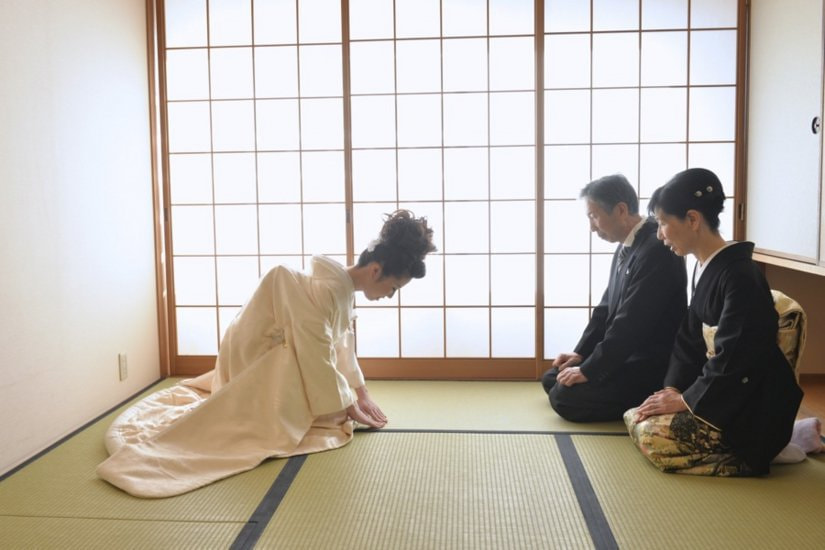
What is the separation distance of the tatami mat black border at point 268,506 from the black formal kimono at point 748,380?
157 centimetres

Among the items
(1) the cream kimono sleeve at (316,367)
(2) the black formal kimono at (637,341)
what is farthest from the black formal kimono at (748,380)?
(1) the cream kimono sleeve at (316,367)

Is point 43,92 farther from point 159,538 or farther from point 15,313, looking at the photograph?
point 159,538

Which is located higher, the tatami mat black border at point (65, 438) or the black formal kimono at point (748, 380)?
the black formal kimono at point (748, 380)

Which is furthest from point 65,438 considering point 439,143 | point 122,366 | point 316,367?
point 439,143

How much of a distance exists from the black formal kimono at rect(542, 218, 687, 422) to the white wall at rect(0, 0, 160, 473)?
2328 millimetres

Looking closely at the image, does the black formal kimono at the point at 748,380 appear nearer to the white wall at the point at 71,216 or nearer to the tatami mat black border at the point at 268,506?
the tatami mat black border at the point at 268,506

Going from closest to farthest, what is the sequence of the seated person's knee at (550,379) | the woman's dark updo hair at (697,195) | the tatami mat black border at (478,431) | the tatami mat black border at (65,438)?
1. the woman's dark updo hair at (697,195)
2. the tatami mat black border at (65,438)
3. the tatami mat black border at (478,431)
4. the seated person's knee at (550,379)

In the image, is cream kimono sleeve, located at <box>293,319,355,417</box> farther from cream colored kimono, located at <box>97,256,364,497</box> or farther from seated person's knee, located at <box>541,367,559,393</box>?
seated person's knee, located at <box>541,367,559,393</box>

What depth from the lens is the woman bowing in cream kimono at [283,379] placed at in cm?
321

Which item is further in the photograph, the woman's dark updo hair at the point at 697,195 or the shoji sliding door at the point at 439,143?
the shoji sliding door at the point at 439,143

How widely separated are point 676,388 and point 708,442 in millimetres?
323

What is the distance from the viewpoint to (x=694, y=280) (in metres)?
3.36

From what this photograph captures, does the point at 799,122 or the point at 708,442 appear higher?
the point at 799,122

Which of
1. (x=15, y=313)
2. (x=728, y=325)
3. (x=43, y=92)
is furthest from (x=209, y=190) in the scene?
(x=728, y=325)
